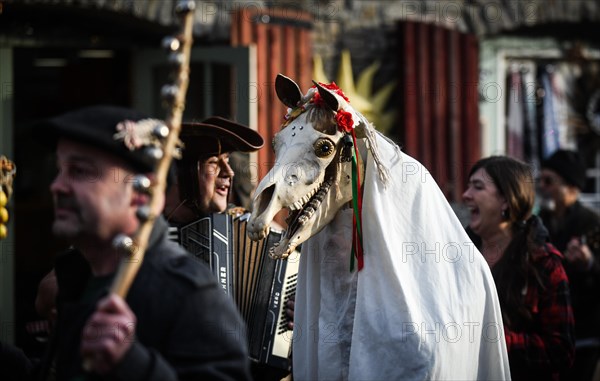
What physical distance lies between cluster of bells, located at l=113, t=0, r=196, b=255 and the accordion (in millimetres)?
1706

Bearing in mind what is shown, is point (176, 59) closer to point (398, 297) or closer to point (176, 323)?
point (176, 323)

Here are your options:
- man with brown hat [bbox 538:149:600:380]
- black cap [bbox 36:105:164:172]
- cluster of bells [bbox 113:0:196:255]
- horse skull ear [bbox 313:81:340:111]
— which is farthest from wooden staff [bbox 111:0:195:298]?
man with brown hat [bbox 538:149:600:380]

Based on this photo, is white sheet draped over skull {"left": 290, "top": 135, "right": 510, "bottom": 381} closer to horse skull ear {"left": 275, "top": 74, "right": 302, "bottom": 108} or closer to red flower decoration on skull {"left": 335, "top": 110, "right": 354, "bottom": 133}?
red flower decoration on skull {"left": 335, "top": 110, "right": 354, "bottom": 133}

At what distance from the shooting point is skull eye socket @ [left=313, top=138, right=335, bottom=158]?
3.89 meters

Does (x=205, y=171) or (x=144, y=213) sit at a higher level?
(x=205, y=171)

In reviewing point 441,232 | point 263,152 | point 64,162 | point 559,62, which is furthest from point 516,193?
point 559,62

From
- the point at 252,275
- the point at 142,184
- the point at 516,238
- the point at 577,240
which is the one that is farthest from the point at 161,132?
the point at 577,240

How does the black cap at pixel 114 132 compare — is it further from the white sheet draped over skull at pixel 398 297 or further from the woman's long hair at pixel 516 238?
the woman's long hair at pixel 516 238

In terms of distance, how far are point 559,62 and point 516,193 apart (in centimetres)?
543

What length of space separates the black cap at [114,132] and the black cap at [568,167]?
17.2 feet

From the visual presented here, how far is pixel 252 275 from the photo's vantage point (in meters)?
4.66

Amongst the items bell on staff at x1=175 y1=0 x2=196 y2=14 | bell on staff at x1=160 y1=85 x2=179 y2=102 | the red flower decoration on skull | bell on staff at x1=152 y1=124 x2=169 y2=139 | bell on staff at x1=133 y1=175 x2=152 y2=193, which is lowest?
bell on staff at x1=133 y1=175 x2=152 y2=193

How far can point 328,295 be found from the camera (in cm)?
402

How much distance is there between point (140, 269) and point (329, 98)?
1.24 m
